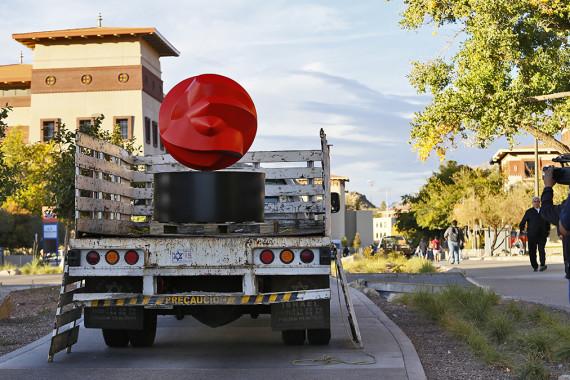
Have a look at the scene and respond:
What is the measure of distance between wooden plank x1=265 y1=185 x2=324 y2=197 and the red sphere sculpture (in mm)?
1418

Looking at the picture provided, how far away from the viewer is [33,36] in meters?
66.7

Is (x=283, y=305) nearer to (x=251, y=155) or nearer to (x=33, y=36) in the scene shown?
(x=251, y=155)

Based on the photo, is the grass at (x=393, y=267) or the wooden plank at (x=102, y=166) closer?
the wooden plank at (x=102, y=166)

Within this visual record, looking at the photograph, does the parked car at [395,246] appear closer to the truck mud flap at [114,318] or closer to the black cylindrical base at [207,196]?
the black cylindrical base at [207,196]

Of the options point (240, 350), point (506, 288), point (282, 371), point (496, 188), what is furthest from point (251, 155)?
point (496, 188)

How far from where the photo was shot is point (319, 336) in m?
10.6

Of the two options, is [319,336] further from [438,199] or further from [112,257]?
[438,199]

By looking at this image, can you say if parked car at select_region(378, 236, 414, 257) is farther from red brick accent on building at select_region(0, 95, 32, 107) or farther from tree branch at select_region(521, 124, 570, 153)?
tree branch at select_region(521, 124, 570, 153)

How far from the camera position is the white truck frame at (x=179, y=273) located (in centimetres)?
929

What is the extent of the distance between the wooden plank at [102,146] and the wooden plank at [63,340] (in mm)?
2037

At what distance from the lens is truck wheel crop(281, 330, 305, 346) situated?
1068 centimetres

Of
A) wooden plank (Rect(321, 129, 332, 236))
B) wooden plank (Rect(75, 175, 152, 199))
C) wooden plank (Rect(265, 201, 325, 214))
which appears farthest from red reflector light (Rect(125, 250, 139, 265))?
wooden plank (Rect(265, 201, 325, 214))

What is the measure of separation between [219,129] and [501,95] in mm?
11220

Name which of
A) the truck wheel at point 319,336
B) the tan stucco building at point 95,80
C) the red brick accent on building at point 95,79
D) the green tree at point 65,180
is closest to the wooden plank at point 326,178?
the truck wheel at point 319,336
